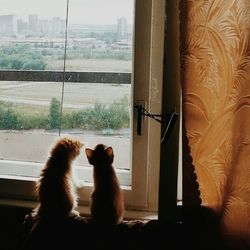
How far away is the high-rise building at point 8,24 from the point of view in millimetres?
1457

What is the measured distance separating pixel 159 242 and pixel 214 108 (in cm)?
42

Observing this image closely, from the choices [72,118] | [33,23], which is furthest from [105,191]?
[33,23]

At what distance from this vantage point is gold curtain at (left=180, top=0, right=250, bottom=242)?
1.01 metres

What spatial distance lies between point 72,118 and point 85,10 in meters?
0.39

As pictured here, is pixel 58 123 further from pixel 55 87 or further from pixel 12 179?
pixel 12 179

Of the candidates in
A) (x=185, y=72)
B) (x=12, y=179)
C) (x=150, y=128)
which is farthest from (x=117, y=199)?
(x=12, y=179)

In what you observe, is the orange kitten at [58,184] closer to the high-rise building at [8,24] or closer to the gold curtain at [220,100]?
the gold curtain at [220,100]

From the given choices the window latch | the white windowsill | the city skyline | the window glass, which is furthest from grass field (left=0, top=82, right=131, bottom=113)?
the white windowsill

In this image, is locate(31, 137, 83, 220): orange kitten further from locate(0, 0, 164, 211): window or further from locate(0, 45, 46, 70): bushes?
locate(0, 45, 46, 70): bushes

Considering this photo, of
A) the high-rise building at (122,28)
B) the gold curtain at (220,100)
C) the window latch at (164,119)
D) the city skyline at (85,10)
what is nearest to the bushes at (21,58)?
the city skyline at (85,10)

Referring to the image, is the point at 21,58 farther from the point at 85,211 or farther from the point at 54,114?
the point at 85,211

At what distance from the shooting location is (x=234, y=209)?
1.08 meters

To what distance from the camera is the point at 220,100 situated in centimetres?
105

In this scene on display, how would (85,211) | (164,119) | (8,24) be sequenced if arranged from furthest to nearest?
(8,24)
(85,211)
(164,119)
